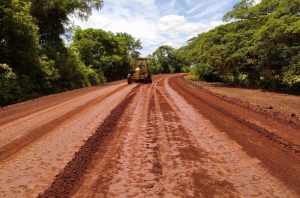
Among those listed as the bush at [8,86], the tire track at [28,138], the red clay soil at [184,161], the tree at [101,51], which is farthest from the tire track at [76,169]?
the tree at [101,51]

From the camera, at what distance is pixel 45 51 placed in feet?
89.7

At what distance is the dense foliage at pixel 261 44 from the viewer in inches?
746

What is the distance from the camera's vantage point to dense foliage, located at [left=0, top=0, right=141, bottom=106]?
19288 mm

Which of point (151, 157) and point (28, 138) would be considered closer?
point (151, 157)

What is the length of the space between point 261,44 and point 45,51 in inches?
648

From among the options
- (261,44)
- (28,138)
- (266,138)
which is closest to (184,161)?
(266,138)

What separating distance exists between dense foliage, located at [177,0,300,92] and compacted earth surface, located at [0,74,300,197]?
1059 centimetres

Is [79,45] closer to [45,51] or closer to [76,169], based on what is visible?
[45,51]

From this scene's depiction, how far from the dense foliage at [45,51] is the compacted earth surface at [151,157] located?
427 inches

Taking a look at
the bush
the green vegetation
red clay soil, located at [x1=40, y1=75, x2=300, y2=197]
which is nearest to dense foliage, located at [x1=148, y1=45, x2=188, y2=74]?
the green vegetation

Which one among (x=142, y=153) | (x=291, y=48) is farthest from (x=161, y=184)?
(x=291, y=48)

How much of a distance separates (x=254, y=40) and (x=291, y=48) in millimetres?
3292

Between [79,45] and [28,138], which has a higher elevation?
[79,45]

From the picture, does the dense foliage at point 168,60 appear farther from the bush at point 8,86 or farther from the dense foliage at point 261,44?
the bush at point 8,86
